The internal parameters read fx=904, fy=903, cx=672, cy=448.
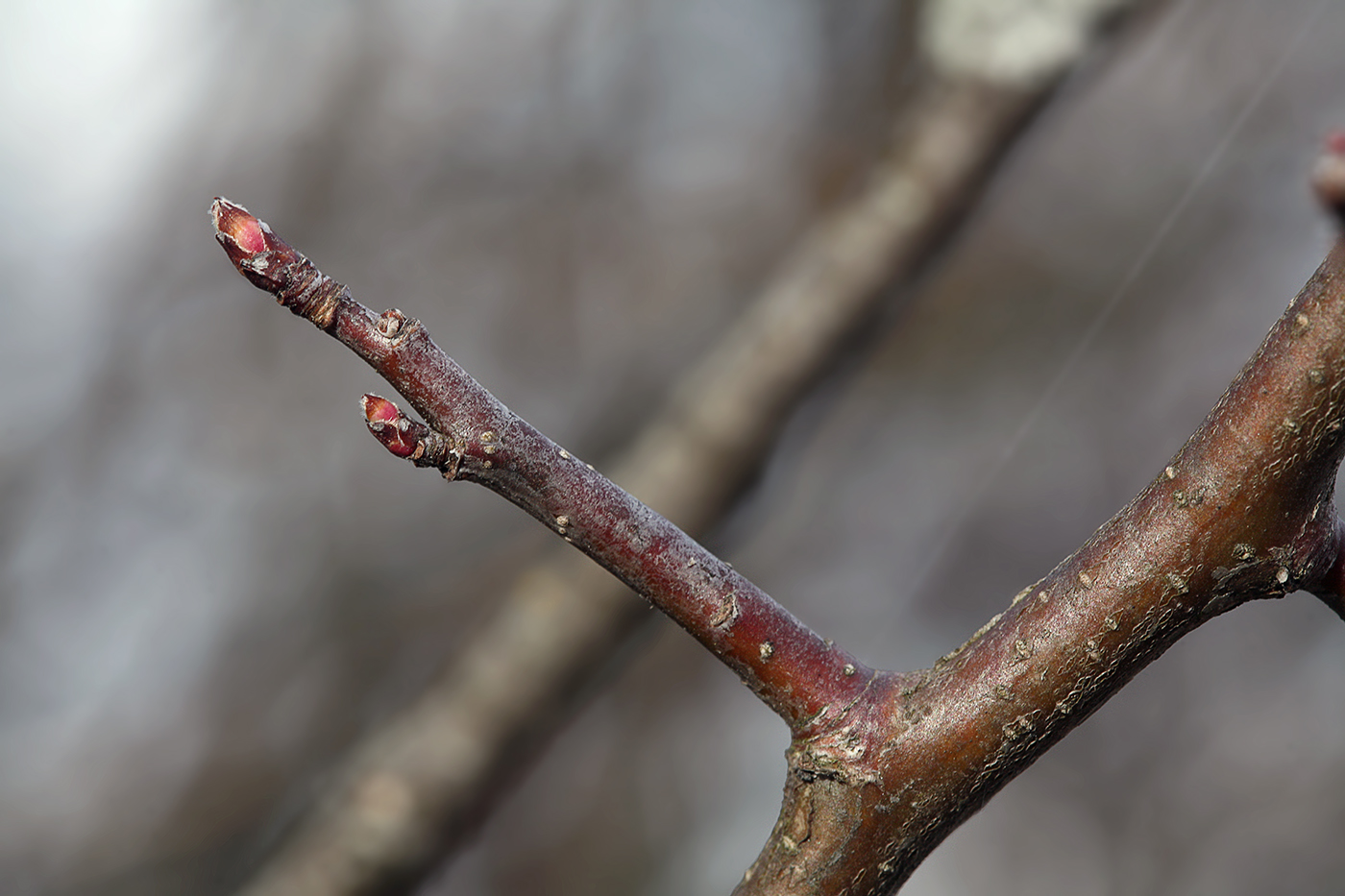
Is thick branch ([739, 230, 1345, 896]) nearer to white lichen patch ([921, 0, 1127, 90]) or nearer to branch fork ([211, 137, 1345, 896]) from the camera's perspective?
branch fork ([211, 137, 1345, 896])

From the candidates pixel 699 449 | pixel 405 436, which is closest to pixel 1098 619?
pixel 405 436

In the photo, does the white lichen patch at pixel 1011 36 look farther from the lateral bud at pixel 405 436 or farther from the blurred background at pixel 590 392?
the lateral bud at pixel 405 436

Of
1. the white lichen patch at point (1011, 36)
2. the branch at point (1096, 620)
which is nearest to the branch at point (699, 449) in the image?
the white lichen patch at point (1011, 36)

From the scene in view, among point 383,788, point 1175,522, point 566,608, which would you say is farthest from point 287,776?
point 1175,522

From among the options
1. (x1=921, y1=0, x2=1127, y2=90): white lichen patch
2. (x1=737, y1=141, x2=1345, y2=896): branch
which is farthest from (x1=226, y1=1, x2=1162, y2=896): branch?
(x1=737, y1=141, x2=1345, y2=896): branch

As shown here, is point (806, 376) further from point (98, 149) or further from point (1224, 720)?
point (98, 149)
